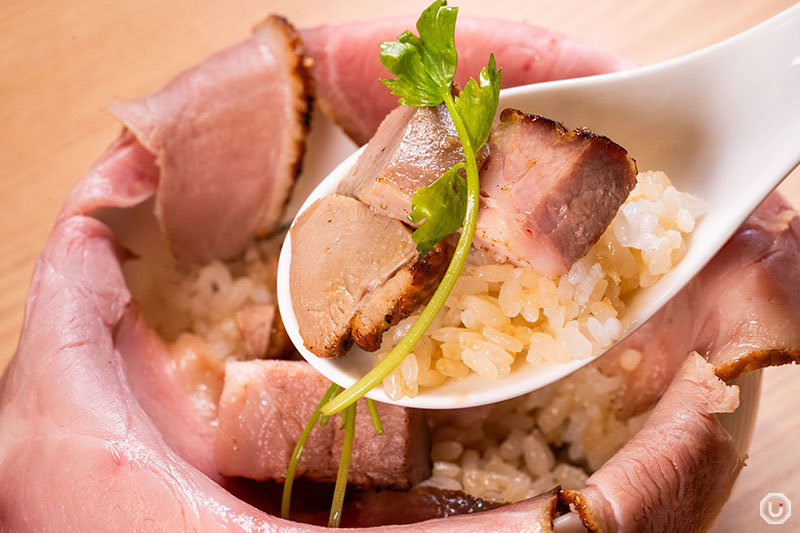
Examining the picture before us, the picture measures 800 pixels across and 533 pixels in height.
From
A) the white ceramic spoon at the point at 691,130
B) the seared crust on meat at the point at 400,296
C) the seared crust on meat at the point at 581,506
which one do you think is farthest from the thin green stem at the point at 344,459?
the seared crust on meat at the point at 581,506

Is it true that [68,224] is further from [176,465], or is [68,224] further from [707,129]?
[707,129]

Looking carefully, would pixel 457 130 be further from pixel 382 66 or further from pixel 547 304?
pixel 382 66

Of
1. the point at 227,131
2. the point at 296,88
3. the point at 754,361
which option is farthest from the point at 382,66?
the point at 754,361

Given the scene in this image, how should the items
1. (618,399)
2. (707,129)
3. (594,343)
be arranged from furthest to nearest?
(618,399), (707,129), (594,343)

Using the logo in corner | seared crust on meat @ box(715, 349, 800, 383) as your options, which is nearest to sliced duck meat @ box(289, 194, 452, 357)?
seared crust on meat @ box(715, 349, 800, 383)

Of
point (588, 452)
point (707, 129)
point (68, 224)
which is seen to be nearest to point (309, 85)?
point (68, 224)

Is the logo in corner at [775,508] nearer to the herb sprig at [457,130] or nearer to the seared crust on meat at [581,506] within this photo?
the seared crust on meat at [581,506]
